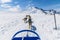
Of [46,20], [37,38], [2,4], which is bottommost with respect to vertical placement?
[37,38]

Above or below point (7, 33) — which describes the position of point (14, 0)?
above

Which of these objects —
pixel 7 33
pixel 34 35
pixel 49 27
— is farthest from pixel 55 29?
pixel 7 33

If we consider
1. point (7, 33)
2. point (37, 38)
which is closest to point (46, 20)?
point (37, 38)

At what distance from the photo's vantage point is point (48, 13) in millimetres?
1469

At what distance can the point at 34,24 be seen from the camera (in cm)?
151

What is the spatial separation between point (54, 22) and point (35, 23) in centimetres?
12

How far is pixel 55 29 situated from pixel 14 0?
0.32m

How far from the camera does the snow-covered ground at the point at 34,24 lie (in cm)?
146

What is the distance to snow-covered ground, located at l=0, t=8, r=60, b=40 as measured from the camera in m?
1.46

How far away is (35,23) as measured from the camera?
1.51 m

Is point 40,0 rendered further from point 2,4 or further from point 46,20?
point 2,4

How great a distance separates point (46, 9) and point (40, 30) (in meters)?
0.14

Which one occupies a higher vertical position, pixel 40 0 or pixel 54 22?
pixel 40 0

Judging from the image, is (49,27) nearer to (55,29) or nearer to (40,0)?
(55,29)
